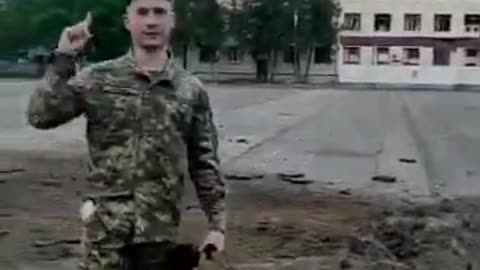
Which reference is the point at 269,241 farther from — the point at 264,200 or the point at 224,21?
the point at 224,21

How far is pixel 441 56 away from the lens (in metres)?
96.8

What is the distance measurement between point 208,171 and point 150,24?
60 centimetres

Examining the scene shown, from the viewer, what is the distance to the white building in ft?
310

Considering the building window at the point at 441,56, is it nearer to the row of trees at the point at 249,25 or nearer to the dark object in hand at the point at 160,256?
the row of trees at the point at 249,25

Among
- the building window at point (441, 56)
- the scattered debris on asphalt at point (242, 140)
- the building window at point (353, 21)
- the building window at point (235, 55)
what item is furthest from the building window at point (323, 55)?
the scattered debris on asphalt at point (242, 140)

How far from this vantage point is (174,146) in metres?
3.98

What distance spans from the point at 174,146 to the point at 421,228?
22.8 ft

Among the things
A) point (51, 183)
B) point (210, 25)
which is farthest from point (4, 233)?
point (210, 25)

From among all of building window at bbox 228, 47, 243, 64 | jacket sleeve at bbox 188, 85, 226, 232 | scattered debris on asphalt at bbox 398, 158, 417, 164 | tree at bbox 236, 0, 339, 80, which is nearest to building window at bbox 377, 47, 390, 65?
tree at bbox 236, 0, 339, 80

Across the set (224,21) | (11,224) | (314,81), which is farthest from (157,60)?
(314,81)

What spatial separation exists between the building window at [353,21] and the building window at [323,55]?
448cm

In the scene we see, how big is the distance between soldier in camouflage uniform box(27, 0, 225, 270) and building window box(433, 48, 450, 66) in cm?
9347

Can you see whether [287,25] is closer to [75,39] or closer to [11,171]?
[11,171]

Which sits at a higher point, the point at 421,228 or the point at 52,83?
the point at 52,83
